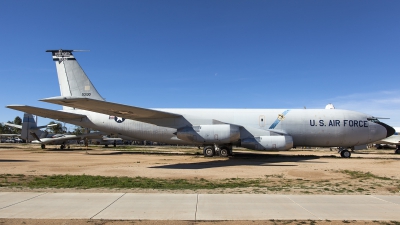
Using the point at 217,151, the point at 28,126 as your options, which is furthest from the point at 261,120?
the point at 28,126

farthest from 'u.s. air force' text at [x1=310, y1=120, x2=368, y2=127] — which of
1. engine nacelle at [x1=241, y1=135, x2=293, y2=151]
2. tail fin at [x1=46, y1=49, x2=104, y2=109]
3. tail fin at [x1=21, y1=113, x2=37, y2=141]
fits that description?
tail fin at [x1=21, y1=113, x2=37, y2=141]

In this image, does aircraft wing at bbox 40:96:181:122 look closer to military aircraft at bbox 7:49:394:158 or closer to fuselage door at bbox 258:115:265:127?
military aircraft at bbox 7:49:394:158

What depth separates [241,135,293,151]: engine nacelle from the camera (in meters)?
21.7

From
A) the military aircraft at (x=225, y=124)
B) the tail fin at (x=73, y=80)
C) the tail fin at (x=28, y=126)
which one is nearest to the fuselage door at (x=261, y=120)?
the military aircraft at (x=225, y=124)

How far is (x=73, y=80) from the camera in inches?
1024

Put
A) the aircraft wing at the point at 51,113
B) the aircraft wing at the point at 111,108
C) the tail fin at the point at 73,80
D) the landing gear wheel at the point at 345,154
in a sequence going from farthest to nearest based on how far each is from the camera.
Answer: the tail fin at the point at 73,80, the landing gear wheel at the point at 345,154, the aircraft wing at the point at 51,113, the aircraft wing at the point at 111,108

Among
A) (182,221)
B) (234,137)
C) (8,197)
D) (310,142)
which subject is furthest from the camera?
(310,142)

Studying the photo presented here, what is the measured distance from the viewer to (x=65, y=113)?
25516mm

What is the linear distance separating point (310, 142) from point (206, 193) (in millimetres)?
18294

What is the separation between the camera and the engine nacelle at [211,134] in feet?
71.0

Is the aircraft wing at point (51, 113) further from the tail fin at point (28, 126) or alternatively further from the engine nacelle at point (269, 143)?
the tail fin at point (28, 126)

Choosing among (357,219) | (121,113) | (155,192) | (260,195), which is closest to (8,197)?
(155,192)

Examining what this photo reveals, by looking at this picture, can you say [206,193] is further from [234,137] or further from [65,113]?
[65,113]

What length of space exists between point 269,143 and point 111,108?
11.4m
